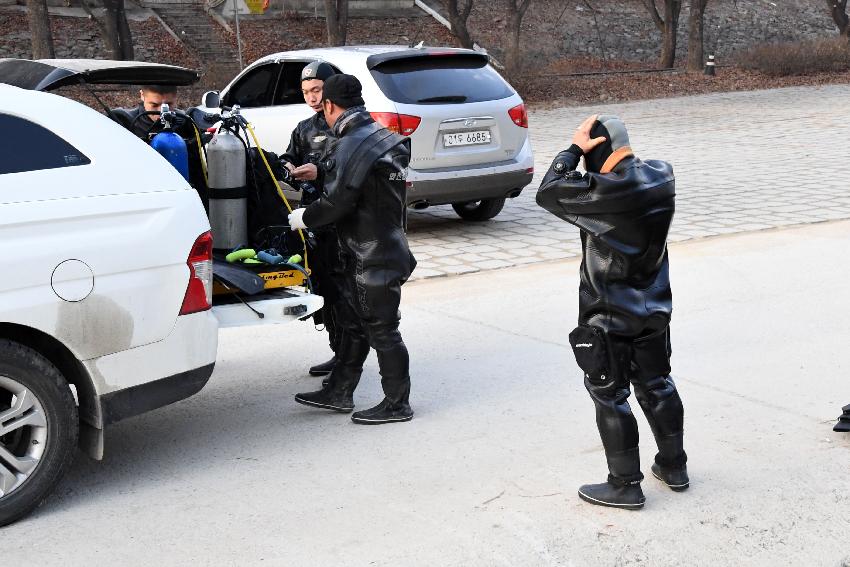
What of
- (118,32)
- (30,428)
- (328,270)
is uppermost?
(118,32)

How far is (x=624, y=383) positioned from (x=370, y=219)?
1617mm

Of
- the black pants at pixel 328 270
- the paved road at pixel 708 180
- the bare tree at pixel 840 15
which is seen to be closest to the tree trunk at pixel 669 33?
the bare tree at pixel 840 15

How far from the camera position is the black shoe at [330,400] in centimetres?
590

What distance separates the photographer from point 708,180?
13648 millimetres

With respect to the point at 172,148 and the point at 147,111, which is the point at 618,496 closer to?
the point at 172,148

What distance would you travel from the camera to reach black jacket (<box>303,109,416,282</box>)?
5.39 metres

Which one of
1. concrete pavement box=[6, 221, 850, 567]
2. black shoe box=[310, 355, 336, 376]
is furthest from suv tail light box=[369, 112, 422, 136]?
black shoe box=[310, 355, 336, 376]

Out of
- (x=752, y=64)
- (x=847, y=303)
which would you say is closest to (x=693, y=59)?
(x=752, y=64)

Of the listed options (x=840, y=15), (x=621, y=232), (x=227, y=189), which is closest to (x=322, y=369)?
(x=227, y=189)

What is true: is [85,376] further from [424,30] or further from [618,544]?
[424,30]

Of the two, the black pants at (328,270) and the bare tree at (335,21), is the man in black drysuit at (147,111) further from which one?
the bare tree at (335,21)

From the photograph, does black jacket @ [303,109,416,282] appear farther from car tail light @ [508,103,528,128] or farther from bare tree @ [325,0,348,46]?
bare tree @ [325,0,348,46]

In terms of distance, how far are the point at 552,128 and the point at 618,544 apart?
17.1 m

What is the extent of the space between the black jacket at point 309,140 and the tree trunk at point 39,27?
1888 centimetres
